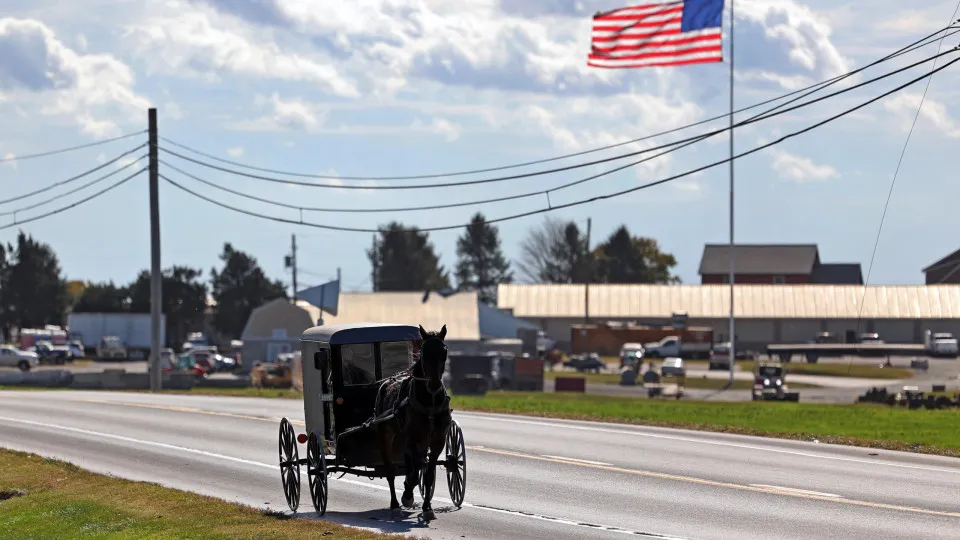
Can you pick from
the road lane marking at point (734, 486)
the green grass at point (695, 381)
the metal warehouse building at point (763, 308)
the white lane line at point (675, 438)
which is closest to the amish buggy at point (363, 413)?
the road lane marking at point (734, 486)

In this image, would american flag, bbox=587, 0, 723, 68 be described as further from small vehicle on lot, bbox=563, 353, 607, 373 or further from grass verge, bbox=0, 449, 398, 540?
small vehicle on lot, bbox=563, 353, 607, 373

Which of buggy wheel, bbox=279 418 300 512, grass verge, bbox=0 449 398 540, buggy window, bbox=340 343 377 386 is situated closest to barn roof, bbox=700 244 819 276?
grass verge, bbox=0 449 398 540

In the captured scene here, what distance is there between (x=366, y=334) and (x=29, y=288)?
13797 centimetres

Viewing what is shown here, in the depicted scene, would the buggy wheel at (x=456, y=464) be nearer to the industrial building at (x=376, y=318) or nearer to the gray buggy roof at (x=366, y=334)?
the gray buggy roof at (x=366, y=334)

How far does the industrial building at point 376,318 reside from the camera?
3654 inches

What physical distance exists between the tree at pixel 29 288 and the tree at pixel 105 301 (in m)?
3.09

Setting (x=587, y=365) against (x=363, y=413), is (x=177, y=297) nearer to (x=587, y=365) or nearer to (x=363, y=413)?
(x=587, y=365)

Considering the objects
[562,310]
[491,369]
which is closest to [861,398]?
[491,369]

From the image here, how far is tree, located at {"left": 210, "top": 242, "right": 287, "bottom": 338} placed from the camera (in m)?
143

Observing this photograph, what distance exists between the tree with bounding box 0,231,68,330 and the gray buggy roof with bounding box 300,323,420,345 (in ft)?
449

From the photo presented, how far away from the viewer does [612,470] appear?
65.9 ft

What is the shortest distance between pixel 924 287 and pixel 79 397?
9842 centimetres

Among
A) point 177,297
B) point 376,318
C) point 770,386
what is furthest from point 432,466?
point 177,297

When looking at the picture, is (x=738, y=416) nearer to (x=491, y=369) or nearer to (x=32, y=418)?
(x=32, y=418)
